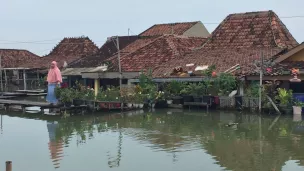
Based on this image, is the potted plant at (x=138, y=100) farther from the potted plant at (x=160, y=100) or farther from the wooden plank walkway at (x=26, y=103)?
the wooden plank walkway at (x=26, y=103)

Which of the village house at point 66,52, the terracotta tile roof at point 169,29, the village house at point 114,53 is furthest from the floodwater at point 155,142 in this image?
the village house at point 66,52

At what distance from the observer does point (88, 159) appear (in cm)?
1003

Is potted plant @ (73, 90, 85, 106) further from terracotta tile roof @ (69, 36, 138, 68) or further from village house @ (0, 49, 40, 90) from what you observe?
village house @ (0, 49, 40, 90)

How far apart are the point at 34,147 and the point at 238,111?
9.82m

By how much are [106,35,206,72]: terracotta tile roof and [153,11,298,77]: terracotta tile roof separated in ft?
2.96

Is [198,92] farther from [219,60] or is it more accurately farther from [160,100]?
[219,60]

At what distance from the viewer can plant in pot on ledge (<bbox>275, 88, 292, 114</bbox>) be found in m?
17.1

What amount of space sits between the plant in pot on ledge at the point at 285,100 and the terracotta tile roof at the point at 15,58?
24.7m

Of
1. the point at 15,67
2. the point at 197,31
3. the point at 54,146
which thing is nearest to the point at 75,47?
the point at 15,67

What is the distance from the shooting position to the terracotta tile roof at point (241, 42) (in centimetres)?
2169

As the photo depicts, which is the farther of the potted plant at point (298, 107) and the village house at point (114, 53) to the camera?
the village house at point (114, 53)

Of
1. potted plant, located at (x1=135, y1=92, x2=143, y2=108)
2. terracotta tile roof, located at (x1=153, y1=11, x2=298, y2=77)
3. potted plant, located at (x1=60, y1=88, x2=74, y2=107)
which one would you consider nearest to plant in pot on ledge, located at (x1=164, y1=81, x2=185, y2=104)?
terracotta tile roof, located at (x1=153, y1=11, x2=298, y2=77)

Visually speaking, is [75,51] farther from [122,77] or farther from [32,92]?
[122,77]

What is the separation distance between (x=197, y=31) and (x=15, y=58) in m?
16.1
